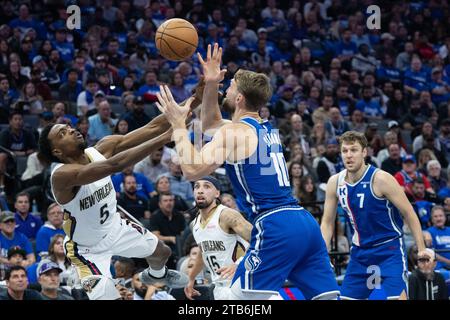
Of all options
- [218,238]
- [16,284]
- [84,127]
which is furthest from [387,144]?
[16,284]

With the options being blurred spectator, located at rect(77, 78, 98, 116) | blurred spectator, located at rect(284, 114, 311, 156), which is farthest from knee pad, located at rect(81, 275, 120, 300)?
blurred spectator, located at rect(284, 114, 311, 156)

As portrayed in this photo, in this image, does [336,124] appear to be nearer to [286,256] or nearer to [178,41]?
[178,41]

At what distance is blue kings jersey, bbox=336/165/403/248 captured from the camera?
7.75 meters

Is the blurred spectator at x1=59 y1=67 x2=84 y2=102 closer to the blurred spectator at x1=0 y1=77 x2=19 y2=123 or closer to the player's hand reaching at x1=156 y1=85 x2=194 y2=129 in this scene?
the blurred spectator at x1=0 y1=77 x2=19 y2=123

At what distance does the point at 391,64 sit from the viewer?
18.9m

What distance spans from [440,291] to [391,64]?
9.68 metres

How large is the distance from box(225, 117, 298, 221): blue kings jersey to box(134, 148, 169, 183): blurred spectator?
662 centimetres

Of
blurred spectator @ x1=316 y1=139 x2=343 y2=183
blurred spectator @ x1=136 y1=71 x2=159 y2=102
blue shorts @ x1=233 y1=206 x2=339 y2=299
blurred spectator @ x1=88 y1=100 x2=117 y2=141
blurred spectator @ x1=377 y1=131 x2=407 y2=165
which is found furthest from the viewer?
blurred spectator @ x1=136 y1=71 x2=159 y2=102

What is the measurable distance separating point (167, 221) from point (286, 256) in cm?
557

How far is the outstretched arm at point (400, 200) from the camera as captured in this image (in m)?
7.48

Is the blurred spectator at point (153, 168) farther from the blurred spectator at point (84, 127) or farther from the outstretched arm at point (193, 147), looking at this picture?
the outstretched arm at point (193, 147)

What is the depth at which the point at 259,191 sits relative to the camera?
20.7 ft
